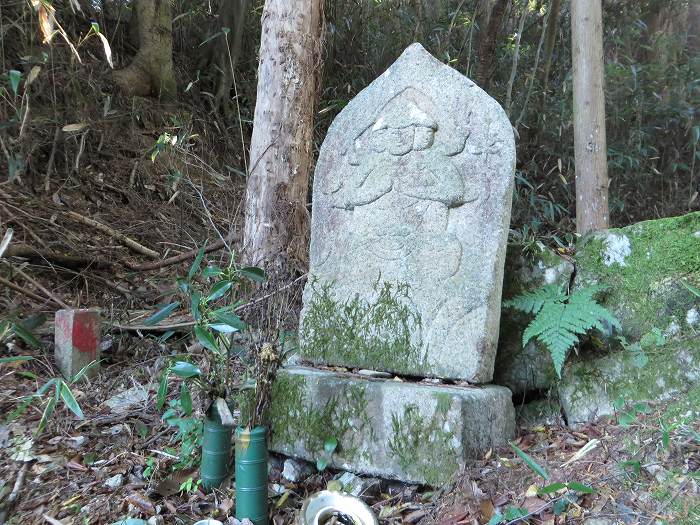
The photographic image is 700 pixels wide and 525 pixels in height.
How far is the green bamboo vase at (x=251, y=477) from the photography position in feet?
6.08

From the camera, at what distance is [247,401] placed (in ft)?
6.78

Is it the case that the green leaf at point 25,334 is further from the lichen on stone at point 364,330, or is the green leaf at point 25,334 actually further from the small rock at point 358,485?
the small rock at point 358,485

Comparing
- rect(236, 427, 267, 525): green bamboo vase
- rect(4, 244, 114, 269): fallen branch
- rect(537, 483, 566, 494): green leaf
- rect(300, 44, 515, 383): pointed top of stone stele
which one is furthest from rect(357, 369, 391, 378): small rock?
rect(4, 244, 114, 269): fallen branch

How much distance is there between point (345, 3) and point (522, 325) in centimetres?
457

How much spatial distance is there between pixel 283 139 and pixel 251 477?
188cm

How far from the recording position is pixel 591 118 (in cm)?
368

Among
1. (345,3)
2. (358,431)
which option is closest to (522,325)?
(358,431)

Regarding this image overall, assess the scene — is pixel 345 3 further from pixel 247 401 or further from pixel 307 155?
pixel 247 401

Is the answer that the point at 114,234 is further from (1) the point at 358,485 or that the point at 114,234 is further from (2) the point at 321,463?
(1) the point at 358,485

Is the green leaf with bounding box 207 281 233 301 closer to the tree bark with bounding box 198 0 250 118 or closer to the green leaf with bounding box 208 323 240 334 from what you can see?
the green leaf with bounding box 208 323 240 334

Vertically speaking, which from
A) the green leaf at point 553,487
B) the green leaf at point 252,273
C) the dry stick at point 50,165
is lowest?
the green leaf at point 553,487

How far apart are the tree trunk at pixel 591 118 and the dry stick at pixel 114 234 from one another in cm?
293

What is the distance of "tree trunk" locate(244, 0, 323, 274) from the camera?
10.3ft

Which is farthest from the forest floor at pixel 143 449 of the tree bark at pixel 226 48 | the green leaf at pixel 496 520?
the tree bark at pixel 226 48
